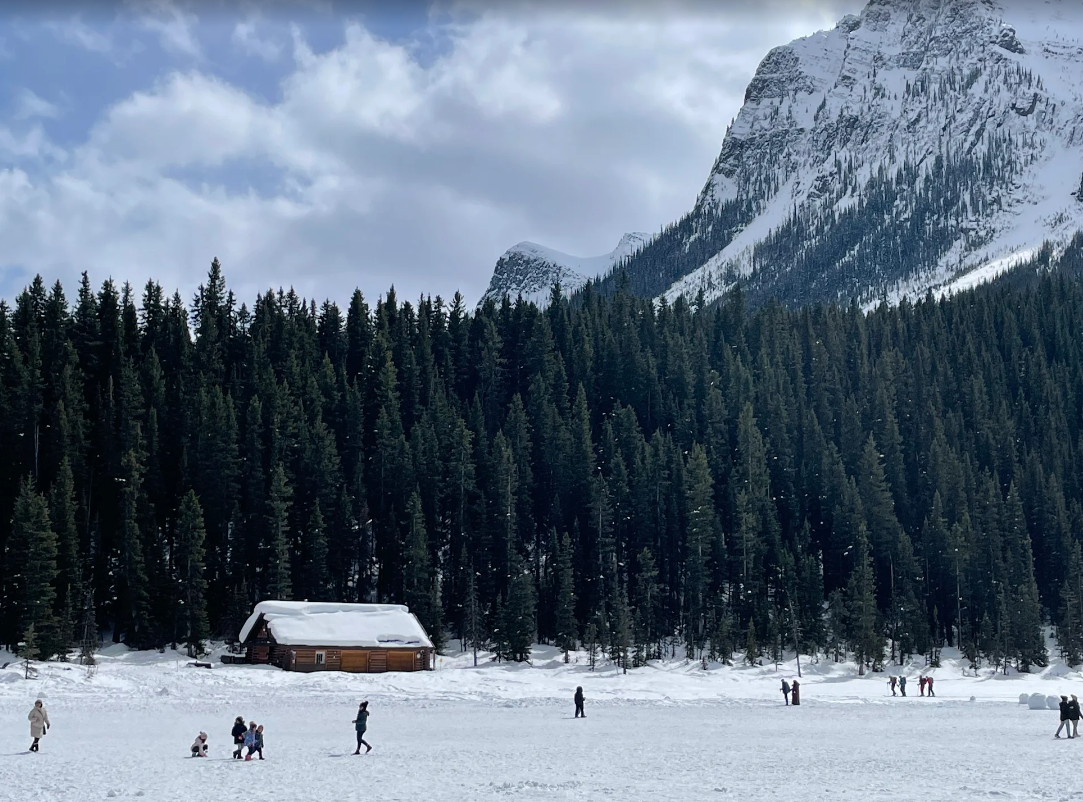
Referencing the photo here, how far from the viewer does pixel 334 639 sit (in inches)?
2881

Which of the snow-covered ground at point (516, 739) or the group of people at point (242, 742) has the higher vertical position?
the group of people at point (242, 742)

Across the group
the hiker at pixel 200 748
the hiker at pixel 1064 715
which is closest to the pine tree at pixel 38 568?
the hiker at pixel 200 748

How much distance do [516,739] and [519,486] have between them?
6053 centimetres

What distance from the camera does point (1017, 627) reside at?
3398 inches

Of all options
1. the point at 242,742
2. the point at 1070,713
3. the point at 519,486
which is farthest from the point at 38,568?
the point at 1070,713

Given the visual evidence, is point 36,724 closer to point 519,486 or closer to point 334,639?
point 334,639

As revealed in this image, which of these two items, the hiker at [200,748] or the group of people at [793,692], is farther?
the group of people at [793,692]

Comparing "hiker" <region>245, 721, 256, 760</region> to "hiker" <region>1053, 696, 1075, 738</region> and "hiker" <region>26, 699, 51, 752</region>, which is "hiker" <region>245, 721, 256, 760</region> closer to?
"hiker" <region>26, 699, 51, 752</region>

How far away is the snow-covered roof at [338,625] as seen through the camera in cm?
7288

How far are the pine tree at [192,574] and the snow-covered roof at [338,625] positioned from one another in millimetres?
3714

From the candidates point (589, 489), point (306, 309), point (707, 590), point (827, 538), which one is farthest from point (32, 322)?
point (827, 538)

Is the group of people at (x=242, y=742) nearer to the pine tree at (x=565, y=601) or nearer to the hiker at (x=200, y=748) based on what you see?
the hiker at (x=200, y=748)

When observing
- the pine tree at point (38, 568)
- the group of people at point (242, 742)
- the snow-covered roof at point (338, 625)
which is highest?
the pine tree at point (38, 568)

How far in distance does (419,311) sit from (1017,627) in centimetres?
7146
